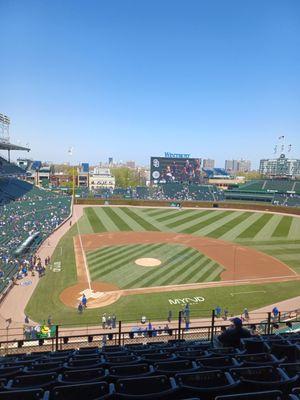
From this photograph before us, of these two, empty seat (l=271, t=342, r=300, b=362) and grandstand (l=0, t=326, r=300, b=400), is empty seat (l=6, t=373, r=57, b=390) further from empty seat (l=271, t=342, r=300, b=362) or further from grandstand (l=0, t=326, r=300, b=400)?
empty seat (l=271, t=342, r=300, b=362)

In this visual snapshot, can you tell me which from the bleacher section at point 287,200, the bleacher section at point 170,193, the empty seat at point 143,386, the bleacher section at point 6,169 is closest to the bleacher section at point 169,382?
the empty seat at point 143,386

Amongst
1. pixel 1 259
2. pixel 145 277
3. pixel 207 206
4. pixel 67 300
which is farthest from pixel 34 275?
pixel 207 206

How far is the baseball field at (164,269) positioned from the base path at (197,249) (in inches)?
3.0

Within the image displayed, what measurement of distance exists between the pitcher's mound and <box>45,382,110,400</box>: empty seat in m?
27.6

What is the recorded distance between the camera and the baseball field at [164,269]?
22.5 metres

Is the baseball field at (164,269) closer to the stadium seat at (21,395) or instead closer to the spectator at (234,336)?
the spectator at (234,336)

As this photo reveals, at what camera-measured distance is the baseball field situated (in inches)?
885

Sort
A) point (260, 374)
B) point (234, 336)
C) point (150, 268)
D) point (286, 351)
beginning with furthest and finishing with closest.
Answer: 1. point (150, 268)
2. point (234, 336)
3. point (286, 351)
4. point (260, 374)

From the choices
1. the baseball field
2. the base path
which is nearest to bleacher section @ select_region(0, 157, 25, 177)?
the baseball field

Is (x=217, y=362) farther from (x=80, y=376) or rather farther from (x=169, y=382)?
(x=80, y=376)

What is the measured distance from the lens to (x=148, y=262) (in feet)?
105

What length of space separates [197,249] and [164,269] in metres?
8.27

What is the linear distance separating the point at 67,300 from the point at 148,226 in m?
28.4

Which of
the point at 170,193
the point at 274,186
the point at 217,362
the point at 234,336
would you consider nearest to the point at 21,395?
the point at 217,362
